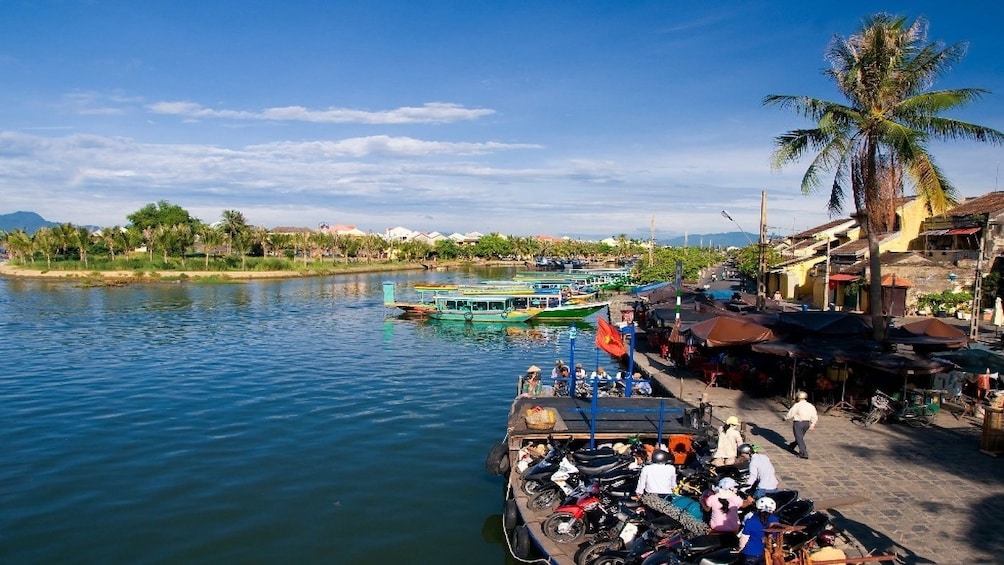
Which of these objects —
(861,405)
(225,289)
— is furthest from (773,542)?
(225,289)

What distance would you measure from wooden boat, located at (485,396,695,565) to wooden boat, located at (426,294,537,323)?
1213 inches

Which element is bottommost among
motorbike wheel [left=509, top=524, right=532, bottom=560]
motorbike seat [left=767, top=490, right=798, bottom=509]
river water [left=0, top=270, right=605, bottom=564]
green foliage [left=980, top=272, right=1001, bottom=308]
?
river water [left=0, top=270, right=605, bottom=564]

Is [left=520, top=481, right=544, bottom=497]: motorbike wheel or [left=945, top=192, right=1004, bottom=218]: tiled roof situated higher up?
[left=945, top=192, right=1004, bottom=218]: tiled roof

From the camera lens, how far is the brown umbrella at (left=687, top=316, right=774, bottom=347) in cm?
1864

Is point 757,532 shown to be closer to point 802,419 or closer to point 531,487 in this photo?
point 531,487

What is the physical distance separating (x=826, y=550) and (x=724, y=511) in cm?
136

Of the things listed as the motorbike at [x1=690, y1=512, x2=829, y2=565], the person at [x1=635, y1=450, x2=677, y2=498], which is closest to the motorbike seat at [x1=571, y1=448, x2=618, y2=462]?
the person at [x1=635, y1=450, x2=677, y2=498]

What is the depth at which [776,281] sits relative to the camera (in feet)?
190

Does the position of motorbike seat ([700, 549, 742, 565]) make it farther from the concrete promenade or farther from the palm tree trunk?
the palm tree trunk

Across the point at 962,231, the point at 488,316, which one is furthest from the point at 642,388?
the point at 962,231

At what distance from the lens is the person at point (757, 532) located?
27.2ft

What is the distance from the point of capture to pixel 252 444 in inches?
756

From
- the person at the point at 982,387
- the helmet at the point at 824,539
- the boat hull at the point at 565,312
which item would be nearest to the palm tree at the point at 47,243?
the boat hull at the point at 565,312

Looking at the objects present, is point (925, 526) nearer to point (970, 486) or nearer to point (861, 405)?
point (970, 486)
